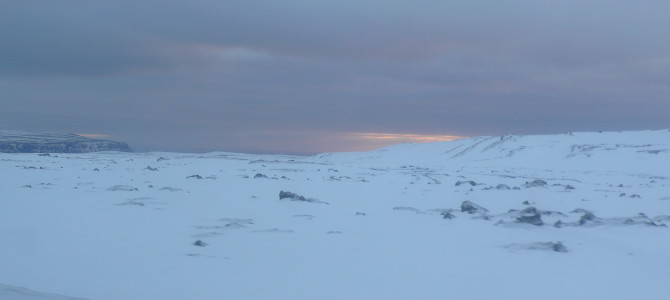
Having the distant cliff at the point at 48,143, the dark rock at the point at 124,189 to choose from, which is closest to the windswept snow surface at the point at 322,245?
the dark rock at the point at 124,189

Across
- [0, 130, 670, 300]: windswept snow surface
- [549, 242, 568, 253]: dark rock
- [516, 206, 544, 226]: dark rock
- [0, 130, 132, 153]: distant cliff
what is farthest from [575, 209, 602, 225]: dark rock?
[0, 130, 132, 153]: distant cliff

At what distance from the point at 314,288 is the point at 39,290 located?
2687mm

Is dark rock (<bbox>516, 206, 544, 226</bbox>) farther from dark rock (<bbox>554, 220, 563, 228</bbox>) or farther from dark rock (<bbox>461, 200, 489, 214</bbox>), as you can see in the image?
dark rock (<bbox>461, 200, 489, 214</bbox>)

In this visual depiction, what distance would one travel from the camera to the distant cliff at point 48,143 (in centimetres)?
4334

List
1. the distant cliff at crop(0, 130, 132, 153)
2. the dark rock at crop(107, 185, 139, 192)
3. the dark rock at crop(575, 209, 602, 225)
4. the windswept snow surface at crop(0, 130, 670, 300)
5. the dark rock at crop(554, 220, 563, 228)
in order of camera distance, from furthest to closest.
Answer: the distant cliff at crop(0, 130, 132, 153) < the dark rock at crop(107, 185, 139, 192) < the dark rock at crop(575, 209, 602, 225) < the dark rock at crop(554, 220, 563, 228) < the windswept snow surface at crop(0, 130, 670, 300)

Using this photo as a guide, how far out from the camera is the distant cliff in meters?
43.3

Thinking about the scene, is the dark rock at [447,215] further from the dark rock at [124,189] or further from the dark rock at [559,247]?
the dark rock at [124,189]

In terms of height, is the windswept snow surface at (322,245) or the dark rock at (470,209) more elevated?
the dark rock at (470,209)

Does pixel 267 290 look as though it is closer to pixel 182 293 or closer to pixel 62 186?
pixel 182 293

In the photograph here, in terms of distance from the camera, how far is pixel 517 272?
709cm

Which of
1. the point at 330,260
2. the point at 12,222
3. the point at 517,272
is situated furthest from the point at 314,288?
the point at 12,222

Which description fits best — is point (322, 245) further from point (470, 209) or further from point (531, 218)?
point (470, 209)

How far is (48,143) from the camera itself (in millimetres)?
45719

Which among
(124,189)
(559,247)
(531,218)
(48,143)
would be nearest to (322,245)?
(559,247)
